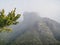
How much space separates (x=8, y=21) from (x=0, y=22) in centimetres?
111

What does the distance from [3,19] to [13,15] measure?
1630mm

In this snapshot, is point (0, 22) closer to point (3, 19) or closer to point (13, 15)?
point (3, 19)

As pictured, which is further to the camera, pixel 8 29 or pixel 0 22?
pixel 8 29

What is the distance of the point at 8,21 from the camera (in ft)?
84.1

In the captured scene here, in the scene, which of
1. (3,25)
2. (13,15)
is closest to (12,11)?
(13,15)

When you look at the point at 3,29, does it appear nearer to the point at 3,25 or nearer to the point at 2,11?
the point at 3,25

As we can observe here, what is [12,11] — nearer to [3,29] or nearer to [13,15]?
[13,15]

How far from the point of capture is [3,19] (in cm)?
2530

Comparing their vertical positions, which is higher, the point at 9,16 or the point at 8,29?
the point at 9,16

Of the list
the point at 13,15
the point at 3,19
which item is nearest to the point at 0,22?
the point at 3,19

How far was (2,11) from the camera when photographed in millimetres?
25938

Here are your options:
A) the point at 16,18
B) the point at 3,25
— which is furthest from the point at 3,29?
the point at 16,18

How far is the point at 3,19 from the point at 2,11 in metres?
1.29

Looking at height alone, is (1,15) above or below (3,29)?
above
